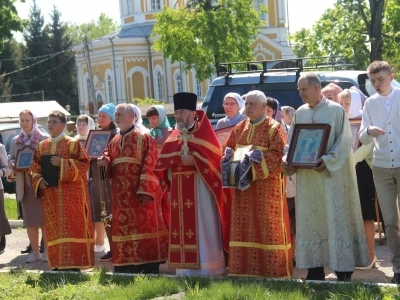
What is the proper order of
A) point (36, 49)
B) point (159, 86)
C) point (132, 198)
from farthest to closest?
point (36, 49) < point (159, 86) < point (132, 198)

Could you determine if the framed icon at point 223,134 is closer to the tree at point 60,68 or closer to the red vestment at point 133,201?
the red vestment at point 133,201

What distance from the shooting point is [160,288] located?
7.93 meters

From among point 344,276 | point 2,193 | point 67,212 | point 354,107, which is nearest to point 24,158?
point 2,193

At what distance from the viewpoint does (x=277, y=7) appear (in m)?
63.2

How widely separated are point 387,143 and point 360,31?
87.8 feet

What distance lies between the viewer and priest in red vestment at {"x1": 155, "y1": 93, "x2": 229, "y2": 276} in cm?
881

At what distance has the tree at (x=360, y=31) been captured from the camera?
29953 mm

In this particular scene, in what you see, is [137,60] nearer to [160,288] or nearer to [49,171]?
[49,171]

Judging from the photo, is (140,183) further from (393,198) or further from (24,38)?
(24,38)

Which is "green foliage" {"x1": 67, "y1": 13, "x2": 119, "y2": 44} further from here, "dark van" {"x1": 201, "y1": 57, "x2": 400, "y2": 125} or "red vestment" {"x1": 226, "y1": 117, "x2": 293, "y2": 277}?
"red vestment" {"x1": 226, "y1": 117, "x2": 293, "y2": 277}

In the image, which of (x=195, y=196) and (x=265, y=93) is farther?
(x=265, y=93)

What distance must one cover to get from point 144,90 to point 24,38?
1539cm

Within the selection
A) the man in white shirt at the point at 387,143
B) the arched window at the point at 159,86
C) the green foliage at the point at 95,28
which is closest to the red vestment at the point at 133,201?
the man in white shirt at the point at 387,143

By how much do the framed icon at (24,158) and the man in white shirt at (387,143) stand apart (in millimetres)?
4599
